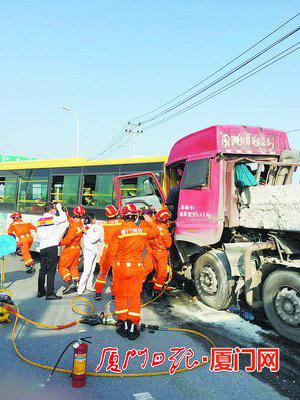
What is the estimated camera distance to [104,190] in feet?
32.3

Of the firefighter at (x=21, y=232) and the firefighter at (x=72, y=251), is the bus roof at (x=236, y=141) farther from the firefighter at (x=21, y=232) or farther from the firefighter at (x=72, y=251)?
the firefighter at (x=21, y=232)

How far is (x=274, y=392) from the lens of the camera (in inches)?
139

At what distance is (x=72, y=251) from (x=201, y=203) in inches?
123

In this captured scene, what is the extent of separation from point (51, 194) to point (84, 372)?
8.19 metres

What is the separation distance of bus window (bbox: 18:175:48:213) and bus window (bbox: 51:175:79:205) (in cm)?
36

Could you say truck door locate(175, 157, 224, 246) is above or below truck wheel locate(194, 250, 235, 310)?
above

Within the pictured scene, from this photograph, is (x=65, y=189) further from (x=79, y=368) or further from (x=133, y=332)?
(x=79, y=368)

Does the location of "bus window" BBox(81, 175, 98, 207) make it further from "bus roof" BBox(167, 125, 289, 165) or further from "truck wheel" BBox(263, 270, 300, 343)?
"truck wheel" BBox(263, 270, 300, 343)

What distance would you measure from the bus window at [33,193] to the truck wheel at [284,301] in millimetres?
8039

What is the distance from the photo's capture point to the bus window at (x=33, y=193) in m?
11.3

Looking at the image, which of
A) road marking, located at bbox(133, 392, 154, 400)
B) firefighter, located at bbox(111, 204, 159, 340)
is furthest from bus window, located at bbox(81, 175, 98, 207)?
road marking, located at bbox(133, 392, 154, 400)

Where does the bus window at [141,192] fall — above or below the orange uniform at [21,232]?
above

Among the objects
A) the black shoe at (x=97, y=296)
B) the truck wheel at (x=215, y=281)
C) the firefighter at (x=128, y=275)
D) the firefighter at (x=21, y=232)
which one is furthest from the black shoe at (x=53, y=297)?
the firefighter at (x=21, y=232)

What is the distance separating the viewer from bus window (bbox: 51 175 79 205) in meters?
10.6
